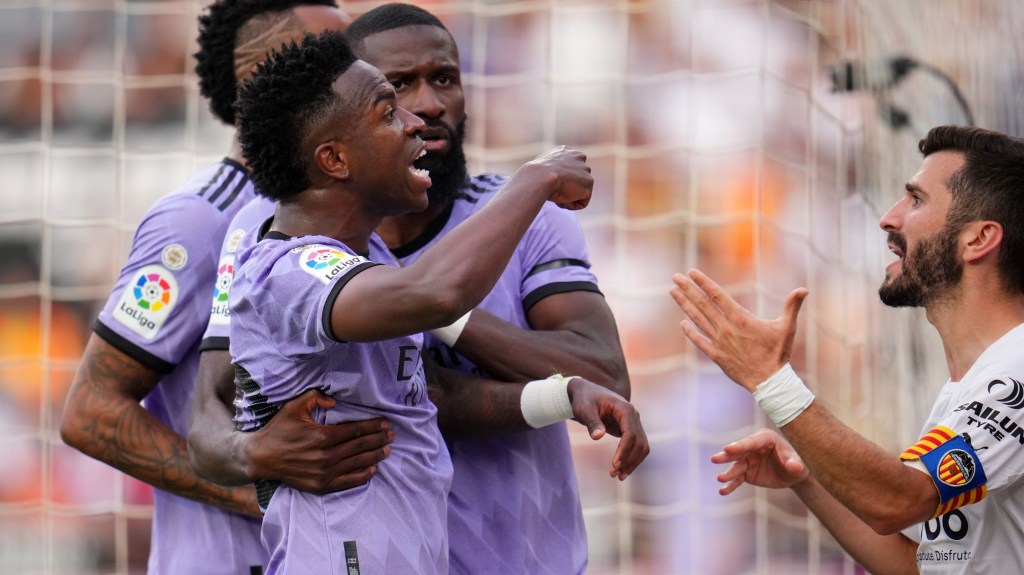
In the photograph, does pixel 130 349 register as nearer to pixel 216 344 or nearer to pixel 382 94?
pixel 216 344

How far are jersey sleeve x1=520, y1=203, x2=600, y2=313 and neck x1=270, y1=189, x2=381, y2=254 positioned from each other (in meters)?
0.66

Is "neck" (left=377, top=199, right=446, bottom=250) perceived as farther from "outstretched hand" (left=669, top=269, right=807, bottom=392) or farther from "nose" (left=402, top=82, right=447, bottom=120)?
"outstretched hand" (left=669, top=269, right=807, bottom=392)

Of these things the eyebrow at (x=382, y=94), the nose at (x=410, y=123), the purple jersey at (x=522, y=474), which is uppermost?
the eyebrow at (x=382, y=94)

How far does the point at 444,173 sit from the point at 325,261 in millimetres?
894

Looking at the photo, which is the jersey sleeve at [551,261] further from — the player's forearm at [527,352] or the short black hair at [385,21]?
the short black hair at [385,21]

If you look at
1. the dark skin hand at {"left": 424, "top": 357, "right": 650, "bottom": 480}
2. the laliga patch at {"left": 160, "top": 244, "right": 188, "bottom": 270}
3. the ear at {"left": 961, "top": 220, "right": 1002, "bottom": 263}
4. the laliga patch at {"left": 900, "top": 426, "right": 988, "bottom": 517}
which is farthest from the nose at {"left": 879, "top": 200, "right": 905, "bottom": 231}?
the laliga patch at {"left": 160, "top": 244, "right": 188, "bottom": 270}

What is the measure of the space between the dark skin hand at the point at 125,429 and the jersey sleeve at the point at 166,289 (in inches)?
1.9

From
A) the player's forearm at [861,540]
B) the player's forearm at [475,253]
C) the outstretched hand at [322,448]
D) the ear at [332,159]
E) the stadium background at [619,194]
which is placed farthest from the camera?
the stadium background at [619,194]

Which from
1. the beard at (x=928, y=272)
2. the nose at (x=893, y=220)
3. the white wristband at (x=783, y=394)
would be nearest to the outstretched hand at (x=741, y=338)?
the white wristband at (x=783, y=394)

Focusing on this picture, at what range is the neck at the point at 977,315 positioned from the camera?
3.08m

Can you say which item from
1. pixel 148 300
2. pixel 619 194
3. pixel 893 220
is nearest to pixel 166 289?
pixel 148 300

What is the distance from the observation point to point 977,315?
3.09m

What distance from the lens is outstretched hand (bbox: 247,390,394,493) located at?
238 cm

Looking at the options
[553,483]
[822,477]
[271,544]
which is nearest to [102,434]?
[271,544]
